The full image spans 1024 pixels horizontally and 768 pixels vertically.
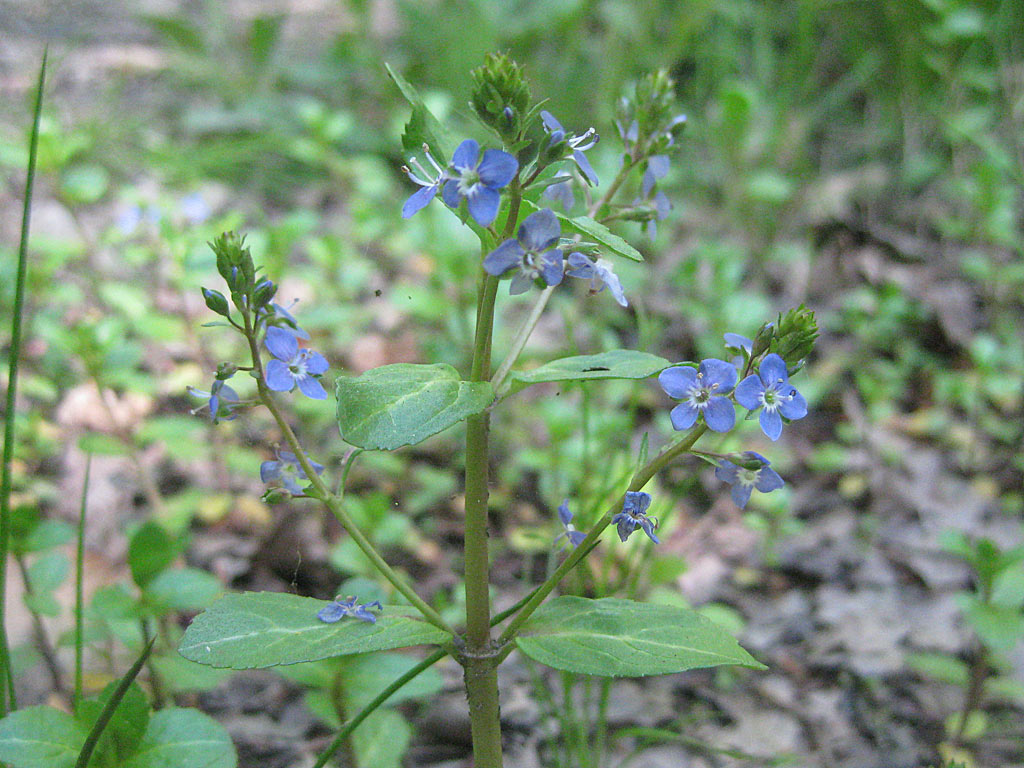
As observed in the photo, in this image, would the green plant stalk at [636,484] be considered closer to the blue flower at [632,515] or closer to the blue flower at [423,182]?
the blue flower at [632,515]

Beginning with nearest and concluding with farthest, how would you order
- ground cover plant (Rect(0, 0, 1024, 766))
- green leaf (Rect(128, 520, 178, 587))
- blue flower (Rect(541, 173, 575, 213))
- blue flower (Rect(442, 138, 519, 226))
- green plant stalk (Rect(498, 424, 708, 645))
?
1. blue flower (Rect(442, 138, 519, 226))
2. green plant stalk (Rect(498, 424, 708, 645))
3. ground cover plant (Rect(0, 0, 1024, 766))
4. blue flower (Rect(541, 173, 575, 213))
5. green leaf (Rect(128, 520, 178, 587))

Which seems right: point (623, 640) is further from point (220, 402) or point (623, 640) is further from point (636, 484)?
point (220, 402)

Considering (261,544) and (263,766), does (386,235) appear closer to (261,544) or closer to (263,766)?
(261,544)

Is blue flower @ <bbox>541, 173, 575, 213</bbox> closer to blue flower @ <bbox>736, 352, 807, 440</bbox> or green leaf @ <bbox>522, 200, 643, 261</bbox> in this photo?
green leaf @ <bbox>522, 200, 643, 261</bbox>

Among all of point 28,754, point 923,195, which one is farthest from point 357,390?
point 923,195

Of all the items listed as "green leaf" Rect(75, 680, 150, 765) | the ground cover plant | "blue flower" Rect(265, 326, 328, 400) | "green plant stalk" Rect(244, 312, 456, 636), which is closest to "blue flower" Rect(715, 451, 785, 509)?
the ground cover plant
